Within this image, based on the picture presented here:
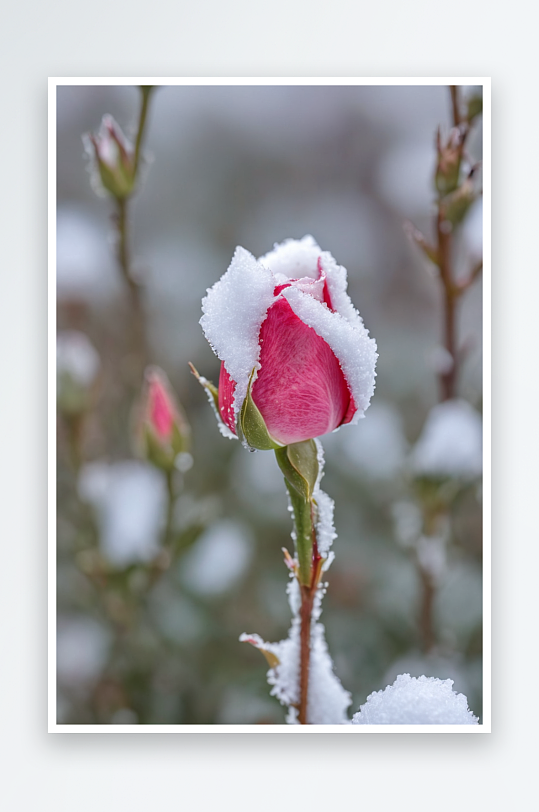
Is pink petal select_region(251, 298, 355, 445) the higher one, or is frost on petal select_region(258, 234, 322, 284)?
frost on petal select_region(258, 234, 322, 284)

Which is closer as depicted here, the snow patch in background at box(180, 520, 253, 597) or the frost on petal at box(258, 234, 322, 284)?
the frost on petal at box(258, 234, 322, 284)

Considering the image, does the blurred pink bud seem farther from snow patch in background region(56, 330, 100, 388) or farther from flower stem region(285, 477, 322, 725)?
flower stem region(285, 477, 322, 725)

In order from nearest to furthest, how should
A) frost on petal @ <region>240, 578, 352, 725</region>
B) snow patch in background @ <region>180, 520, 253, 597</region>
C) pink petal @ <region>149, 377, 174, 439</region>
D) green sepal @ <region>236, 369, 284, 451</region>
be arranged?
green sepal @ <region>236, 369, 284, 451</region>
frost on petal @ <region>240, 578, 352, 725</region>
pink petal @ <region>149, 377, 174, 439</region>
snow patch in background @ <region>180, 520, 253, 597</region>

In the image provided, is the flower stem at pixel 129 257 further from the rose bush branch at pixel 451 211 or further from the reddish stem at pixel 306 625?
the reddish stem at pixel 306 625

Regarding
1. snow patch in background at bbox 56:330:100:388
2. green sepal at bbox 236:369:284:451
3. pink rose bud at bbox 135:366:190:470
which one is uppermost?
snow patch in background at bbox 56:330:100:388

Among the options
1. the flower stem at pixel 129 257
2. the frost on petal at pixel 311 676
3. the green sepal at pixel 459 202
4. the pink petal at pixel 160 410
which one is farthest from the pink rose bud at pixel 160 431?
the green sepal at pixel 459 202

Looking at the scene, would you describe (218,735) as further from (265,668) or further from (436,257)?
(436,257)

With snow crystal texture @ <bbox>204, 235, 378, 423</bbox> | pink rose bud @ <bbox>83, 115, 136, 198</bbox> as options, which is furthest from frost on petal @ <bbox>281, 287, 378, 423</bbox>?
pink rose bud @ <bbox>83, 115, 136, 198</bbox>
